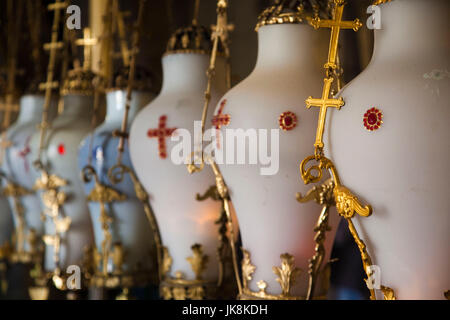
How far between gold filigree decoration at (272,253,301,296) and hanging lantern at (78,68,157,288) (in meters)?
0.58

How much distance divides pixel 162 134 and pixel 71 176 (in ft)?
1.86

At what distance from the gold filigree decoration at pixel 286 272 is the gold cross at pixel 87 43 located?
112cm

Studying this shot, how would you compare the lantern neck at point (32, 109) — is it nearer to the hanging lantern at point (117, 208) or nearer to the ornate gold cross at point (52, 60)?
the ornate gold cross at point (52, 60)

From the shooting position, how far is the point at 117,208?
1610 millimetres

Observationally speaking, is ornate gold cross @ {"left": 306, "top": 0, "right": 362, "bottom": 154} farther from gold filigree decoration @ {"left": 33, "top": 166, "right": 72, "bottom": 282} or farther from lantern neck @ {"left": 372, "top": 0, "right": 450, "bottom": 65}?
gold filigree decoration @ {"left": 33, "top": 166, "right": 72, "bottom": 282}

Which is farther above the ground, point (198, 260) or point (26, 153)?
point (26, 153)

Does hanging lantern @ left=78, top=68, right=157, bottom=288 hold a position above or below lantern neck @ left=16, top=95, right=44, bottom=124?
below

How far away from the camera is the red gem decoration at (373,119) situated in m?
0.78

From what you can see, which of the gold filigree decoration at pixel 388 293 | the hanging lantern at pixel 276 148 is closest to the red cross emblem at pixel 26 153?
the hanging lantern at pixel 276 148

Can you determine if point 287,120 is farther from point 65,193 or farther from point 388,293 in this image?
point 65,193

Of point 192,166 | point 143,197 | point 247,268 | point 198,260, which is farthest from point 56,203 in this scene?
point 247,268

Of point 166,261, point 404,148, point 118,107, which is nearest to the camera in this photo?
point 404,148

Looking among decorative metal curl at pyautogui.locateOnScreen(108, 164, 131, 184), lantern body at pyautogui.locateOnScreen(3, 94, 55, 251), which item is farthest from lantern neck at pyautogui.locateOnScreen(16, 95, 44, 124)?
decorative metal curl at pyautogui.locateOnScreen(108, 164, 131, 184)

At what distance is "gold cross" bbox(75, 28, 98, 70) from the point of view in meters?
2.02
